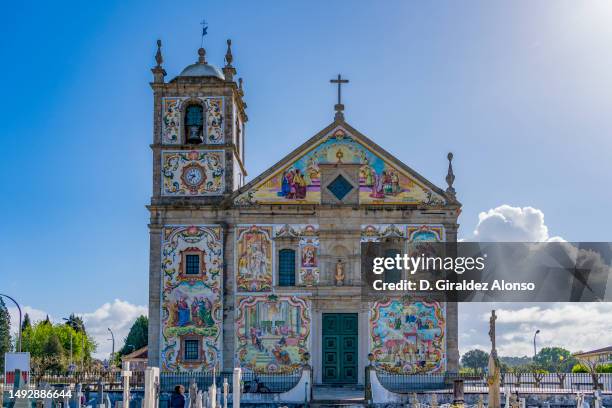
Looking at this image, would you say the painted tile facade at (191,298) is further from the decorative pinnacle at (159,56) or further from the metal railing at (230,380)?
the decorative pinnacle at (159,56)

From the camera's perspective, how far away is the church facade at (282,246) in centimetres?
3672

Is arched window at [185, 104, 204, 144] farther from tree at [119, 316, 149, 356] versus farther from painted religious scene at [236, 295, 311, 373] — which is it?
tree at [119, 316, 149, 356]

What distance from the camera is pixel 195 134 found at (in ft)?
127

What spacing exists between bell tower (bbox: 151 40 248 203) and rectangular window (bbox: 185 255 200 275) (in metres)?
2.26

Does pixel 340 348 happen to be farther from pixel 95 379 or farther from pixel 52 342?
pixel 52 342

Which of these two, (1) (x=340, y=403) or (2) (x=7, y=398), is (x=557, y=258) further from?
(2) (x=7, y=398)

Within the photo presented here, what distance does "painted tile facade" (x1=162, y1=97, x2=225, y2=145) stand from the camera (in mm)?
38438

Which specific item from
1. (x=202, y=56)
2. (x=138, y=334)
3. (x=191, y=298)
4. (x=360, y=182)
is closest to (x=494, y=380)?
(x=360, y=182)

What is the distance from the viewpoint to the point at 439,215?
37562 mm

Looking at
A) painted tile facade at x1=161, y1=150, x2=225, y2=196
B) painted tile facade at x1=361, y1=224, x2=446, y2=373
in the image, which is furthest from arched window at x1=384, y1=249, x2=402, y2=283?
painted tile facade at x1=161, y1=150, x2=225, y2=196

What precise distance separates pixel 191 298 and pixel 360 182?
315 inches

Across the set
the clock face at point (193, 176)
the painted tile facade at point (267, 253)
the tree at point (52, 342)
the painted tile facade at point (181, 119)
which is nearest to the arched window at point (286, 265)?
the painted tile facade at point (267, 253)

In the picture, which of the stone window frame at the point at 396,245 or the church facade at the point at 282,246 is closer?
the church facade at the point at 282,246

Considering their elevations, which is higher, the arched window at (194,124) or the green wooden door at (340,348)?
the arched window at (194,124)
